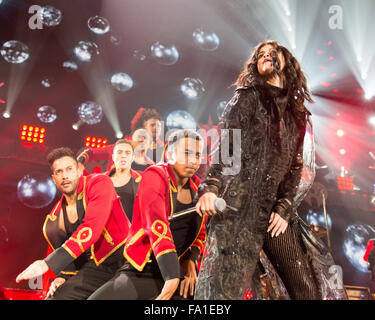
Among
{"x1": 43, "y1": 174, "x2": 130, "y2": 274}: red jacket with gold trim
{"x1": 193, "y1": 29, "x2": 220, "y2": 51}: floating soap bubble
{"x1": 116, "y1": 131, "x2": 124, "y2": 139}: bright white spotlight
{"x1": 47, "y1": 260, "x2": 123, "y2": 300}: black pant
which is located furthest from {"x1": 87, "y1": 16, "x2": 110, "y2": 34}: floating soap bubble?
{"x1": 47, "y1": 260, "x2": 123, "y2": 300}: black pant

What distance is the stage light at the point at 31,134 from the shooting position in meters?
4.64

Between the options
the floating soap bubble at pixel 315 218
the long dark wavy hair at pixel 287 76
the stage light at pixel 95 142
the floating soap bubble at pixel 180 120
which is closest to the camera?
the long dark wavy hair at pixel 287 76

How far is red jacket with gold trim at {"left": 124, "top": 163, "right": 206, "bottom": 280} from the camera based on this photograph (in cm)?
193

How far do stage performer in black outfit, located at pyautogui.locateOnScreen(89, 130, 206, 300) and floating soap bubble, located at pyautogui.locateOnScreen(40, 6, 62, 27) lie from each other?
3.53 m

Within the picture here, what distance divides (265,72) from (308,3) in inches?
219

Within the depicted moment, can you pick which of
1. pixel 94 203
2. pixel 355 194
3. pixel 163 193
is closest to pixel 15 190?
pixel 94 203

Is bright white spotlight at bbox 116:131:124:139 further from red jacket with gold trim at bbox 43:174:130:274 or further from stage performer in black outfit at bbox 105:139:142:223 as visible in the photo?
red jacket with gold trim at bbox 43:174:130:274

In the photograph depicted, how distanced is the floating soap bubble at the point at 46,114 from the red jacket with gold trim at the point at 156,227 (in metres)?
3.12

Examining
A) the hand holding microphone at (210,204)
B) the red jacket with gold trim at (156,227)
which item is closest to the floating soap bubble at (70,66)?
the red jacket with gold trim at (156,227)

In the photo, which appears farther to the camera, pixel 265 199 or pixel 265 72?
pixel 265 72

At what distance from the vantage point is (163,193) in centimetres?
215

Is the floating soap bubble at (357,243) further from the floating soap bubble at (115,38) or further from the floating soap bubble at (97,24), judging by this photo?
the floating soap bubble at (97,24)

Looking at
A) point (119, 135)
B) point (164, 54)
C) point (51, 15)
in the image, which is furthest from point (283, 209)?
point (51, 15)

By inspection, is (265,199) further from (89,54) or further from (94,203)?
(89,54)
